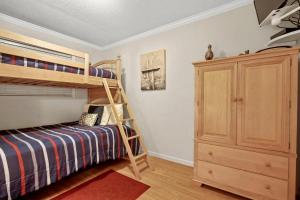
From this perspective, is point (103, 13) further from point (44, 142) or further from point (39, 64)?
point (44, 142)

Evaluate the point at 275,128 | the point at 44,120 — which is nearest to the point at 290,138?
the point at 275,128

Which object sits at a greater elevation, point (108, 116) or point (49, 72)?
point (49, 72)

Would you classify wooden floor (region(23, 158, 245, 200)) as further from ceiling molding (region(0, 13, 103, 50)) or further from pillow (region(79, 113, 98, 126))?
ceiling molding (region(0, 13, 103, 50))

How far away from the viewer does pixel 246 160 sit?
1.56 meters

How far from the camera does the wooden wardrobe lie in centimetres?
138

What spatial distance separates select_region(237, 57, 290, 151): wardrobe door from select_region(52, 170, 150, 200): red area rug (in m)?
1.29

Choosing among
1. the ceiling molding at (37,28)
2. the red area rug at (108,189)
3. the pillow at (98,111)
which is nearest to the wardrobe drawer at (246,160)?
the red area rug at (108,189)

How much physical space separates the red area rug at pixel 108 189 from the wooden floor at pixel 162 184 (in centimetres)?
10

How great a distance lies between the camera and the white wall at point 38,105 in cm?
236

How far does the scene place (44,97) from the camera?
9.03ft

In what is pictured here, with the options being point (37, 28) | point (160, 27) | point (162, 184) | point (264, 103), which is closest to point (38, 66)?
point (37, 28)

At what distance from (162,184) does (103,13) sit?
247 centimetres

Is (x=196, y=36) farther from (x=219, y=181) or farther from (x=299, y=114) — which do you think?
(x=219, y=181)

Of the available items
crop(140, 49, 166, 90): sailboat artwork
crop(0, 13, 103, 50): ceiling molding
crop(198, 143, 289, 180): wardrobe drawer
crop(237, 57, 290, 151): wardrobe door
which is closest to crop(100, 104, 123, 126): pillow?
crop(140, 49, 166, 90): sailboat artwork
